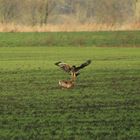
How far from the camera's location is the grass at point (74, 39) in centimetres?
4366

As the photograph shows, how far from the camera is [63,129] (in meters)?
9.37

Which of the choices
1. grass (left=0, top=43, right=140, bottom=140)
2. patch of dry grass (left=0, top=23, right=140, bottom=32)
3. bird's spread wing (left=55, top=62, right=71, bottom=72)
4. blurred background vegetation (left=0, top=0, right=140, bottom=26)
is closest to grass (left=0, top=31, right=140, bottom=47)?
patch of dry grass (left=0, top=23, right=140, bottom=32)

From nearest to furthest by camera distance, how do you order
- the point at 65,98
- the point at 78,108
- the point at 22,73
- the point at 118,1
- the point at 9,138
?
the point at 9,138 < the point at 78,108 < the point at 65,98 < the point at 22,73 < the point at 118,1

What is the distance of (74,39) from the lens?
44219 mm

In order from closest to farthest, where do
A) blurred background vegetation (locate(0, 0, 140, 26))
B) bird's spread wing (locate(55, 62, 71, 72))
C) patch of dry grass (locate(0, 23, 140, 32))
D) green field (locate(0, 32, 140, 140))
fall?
green field (locate(0, 32, 140, 140)), bird's spread wing (locate(55, 62, 71, 72)), patch of dry grass (locate(0, 23, 140, 32)), blurred background vegetation (locate(0, 0, 140, 26))

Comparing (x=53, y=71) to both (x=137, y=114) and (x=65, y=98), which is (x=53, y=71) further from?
(x=137, y=114)

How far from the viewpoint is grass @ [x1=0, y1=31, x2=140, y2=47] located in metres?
43.7

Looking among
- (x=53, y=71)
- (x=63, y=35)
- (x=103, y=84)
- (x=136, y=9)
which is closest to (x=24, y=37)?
(x=63, y=35)

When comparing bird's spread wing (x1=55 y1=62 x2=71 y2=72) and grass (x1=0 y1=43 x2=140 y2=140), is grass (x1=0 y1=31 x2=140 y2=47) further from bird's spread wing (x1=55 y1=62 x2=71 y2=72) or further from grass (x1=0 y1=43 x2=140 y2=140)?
bird's spread wing (x1=55 y1=62 x2=71 y2=72)

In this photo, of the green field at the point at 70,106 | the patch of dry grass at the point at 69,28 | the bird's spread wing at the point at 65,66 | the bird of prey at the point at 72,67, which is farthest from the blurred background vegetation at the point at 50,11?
the bird's spread wing at the point at 65,66

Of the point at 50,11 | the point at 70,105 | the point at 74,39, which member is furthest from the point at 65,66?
the point at 50,11

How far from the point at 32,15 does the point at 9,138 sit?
208 ft

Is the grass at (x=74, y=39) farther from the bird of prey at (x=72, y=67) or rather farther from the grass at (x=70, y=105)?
the bird of prey at (x=72, y=67)

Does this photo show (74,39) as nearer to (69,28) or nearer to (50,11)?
(69,28)
